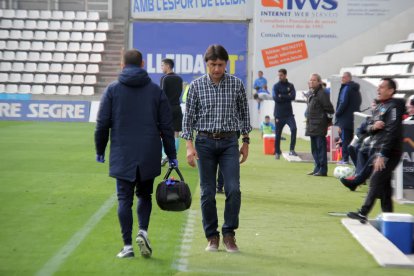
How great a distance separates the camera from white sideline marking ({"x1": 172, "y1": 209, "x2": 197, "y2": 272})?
7324mm

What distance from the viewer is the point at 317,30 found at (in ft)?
119

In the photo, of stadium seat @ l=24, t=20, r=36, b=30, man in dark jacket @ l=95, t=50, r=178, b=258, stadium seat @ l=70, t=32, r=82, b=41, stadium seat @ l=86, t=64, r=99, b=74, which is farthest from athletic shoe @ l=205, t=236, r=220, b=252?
stadium seat @ l=24, t=20, r=36, b=30

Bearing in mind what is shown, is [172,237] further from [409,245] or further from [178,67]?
[178,67]

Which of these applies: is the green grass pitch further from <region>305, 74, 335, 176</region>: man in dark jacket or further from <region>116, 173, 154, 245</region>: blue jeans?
<region>305, 74, 335, 176</region>: man in dark jacket

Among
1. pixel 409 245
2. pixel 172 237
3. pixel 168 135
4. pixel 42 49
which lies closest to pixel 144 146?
pixel 168 135

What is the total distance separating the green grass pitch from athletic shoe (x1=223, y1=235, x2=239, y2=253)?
0.07 meters

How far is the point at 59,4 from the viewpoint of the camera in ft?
143

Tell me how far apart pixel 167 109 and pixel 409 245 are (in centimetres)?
275

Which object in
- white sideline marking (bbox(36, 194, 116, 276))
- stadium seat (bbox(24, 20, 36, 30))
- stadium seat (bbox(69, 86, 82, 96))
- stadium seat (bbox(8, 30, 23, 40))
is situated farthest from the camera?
stadium seat (bbox(24, 20, 36, 30))

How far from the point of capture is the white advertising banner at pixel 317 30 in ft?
118

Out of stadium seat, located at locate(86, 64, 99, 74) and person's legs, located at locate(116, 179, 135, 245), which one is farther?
stadium seat, located at locate(86, 64, 99, 74)

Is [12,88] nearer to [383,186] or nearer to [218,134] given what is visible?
[383,186]

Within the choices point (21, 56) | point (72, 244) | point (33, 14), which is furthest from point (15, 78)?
point (72, 244)

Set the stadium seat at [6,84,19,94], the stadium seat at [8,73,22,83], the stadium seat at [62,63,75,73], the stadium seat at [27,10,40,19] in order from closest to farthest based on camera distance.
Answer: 1. the stadium seat at [6,84,19,94]
2. the stadium seat at [8,73,22,83]
3. the stadium seat at [62,63,75,73]
4. the stadium seat at [27,10,40,19]
